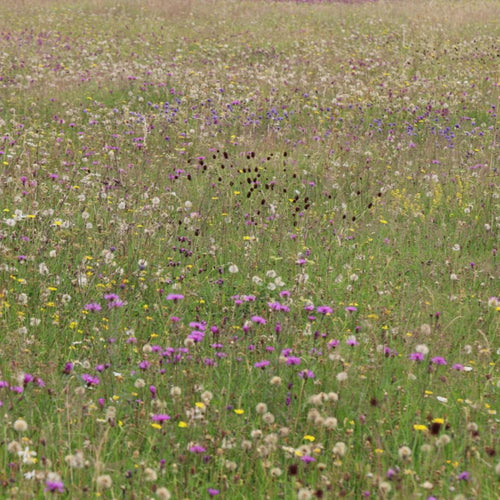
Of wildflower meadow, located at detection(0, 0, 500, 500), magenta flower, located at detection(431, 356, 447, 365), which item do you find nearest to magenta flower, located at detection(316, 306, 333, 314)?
wildflower meadow, located at detection(0, 0, 500, 500)

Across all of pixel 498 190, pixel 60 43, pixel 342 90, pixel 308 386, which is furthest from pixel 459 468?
pixel 60 43

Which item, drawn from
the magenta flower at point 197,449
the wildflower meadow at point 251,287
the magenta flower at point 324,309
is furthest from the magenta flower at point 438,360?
the magenta flower at point 197,449

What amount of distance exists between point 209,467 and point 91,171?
14.9 feet

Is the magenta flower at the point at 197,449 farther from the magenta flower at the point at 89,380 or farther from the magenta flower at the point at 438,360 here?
the magenta flower at the point at 438,360

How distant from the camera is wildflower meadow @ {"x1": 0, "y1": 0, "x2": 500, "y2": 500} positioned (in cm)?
292

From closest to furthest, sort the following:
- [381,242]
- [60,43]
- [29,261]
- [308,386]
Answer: [308,386], [29,261], [381,242], [60,43]

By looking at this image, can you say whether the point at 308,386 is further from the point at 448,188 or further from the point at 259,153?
the point at 259,153

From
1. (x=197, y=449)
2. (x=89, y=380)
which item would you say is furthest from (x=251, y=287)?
(x=197, y=449)

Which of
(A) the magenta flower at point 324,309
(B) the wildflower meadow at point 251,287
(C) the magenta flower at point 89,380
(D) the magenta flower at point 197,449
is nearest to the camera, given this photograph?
(D) the magenta flower at point 197,449

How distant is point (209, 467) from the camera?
2902 mm

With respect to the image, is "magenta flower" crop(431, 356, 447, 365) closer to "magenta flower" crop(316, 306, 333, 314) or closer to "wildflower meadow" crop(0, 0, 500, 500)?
"wildflower meadow" crop(0, 0, 500, 500)

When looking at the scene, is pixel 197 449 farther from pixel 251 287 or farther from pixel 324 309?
pixel 251 287

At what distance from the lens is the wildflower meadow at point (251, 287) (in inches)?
115

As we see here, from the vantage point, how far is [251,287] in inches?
186
